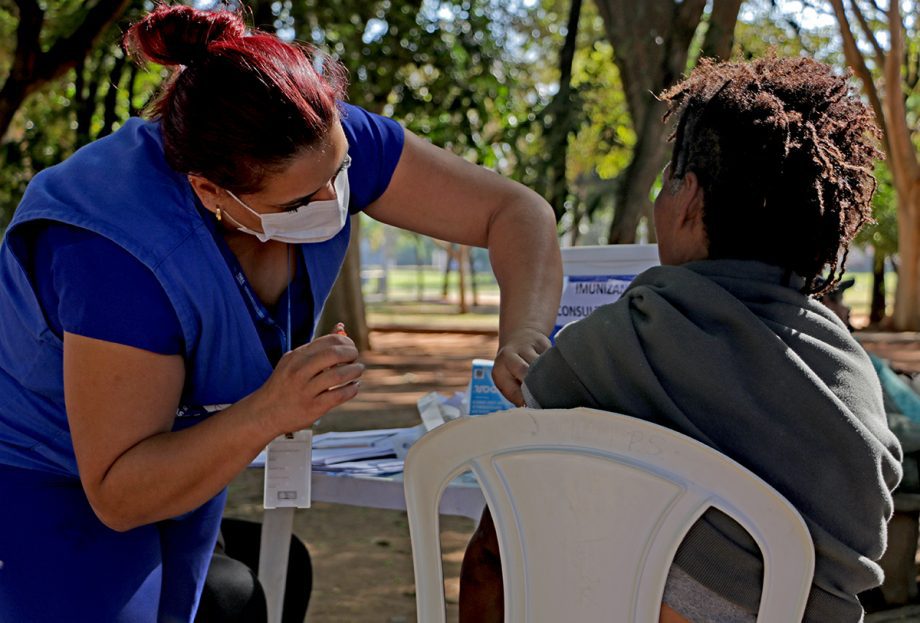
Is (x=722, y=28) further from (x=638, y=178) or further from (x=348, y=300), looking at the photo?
(x=348, y=300)

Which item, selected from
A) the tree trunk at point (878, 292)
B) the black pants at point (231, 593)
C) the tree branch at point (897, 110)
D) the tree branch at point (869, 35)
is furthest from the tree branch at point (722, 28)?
the tree trunk at point (878, 292)

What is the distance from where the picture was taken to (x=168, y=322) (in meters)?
1.44

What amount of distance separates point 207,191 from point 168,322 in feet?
0.72

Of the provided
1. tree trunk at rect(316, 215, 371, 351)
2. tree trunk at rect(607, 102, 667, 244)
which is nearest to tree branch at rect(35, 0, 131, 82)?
tree trunk at rect(607, 102, 667, 244)

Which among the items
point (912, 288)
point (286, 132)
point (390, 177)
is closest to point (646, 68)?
point (390, 177)

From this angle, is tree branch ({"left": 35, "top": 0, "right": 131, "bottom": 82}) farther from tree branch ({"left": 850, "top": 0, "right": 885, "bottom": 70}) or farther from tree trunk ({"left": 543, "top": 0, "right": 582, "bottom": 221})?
tree branch ({"left": 850, "top": 0, "right": 885, "bottom": 70})

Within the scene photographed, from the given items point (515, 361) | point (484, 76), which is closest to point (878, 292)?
point (484, 76)

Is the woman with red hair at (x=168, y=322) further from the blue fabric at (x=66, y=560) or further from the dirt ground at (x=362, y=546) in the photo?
the dirt ground at (x=362, y=546)

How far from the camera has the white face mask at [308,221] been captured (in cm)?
160

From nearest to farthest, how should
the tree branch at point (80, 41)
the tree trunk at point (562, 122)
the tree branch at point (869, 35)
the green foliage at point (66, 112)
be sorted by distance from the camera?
the tree trunk at point (562, 122) < the tree branch at point (80, 41) < the green foliage at point (66, 112) < the tree branch at point (869, 35)

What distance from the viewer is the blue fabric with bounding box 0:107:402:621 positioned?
145cm

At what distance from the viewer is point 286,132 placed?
1470mm

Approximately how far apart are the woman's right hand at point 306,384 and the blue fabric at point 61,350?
169mm

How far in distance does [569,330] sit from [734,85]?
43 cm
